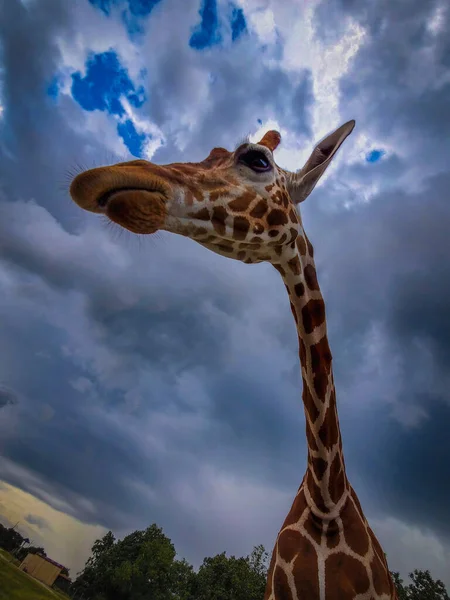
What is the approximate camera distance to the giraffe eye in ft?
14.8

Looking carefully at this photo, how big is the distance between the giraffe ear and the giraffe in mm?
13

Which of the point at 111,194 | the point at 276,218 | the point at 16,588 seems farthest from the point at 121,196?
the point at 16,588

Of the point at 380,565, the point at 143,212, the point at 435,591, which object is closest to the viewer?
the point at 143,212

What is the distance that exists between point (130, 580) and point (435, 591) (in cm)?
3627

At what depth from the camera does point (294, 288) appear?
4.57 metres

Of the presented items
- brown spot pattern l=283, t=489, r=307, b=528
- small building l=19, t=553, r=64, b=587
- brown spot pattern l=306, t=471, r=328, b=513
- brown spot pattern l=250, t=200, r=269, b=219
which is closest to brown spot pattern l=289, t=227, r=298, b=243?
brown spot pattern l=250, t=200, r=269, b=219

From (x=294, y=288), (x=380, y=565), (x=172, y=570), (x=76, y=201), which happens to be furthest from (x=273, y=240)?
(x=172, y=570)

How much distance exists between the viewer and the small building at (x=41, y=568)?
59656mm

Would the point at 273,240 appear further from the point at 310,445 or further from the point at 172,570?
the point at 172,570

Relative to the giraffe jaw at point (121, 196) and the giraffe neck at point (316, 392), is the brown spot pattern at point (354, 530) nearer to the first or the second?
the giraffe neck at point (316, 392)

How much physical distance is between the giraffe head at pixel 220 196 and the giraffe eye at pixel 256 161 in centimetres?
1

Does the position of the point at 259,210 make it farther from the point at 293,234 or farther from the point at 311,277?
the point at 311,277

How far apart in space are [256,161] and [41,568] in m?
78.4

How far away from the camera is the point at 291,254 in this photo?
4.52 meters
